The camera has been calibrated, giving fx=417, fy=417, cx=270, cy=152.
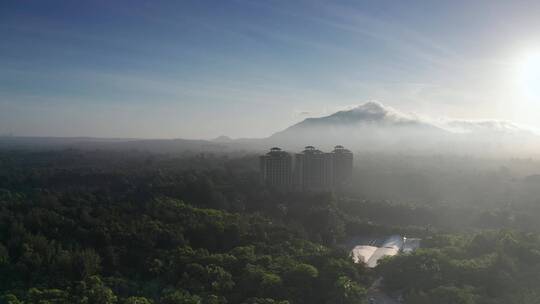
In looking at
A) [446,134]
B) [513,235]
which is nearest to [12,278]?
[513,235]

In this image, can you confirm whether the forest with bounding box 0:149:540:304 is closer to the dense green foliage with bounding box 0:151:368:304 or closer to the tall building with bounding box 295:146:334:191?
the dense green foliage with bounding box 0:151:368:304

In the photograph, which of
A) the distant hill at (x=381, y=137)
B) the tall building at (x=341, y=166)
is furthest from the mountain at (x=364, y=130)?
the tall building at (x=341, y=166)

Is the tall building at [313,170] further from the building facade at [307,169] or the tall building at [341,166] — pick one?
the tall building at [341,166]

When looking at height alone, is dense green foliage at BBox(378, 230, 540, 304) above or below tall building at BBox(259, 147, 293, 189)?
below

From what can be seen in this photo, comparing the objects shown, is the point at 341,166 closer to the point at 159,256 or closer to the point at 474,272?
the point at 474,272

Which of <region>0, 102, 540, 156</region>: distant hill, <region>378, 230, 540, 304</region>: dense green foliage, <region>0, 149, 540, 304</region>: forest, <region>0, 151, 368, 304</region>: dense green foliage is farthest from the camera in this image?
<region>0, 102, 540, 156</region>: distant hill

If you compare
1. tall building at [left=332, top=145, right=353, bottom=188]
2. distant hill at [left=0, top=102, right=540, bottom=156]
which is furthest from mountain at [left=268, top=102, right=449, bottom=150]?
tall building at [left=332, top=145, right=353, bottom=188]

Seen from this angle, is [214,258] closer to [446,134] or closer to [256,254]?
[256,254]
